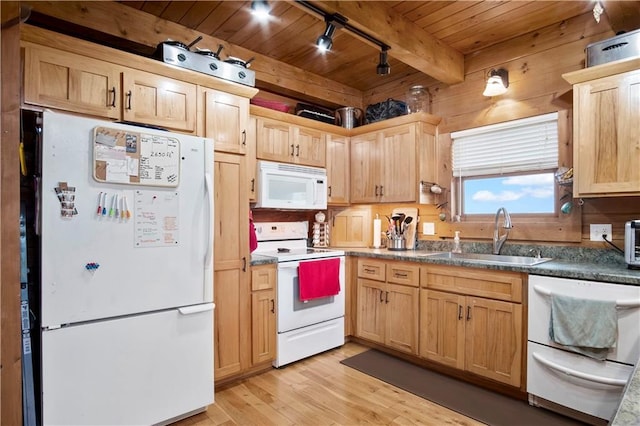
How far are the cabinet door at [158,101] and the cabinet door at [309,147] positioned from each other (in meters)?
1.10

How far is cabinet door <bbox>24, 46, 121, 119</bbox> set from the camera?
183 cm

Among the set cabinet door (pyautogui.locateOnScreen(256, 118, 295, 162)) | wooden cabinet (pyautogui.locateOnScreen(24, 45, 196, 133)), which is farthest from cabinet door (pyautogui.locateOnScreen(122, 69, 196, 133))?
cabinet door (pyautogui.locateOnScreen(256, 118, 295, 162))

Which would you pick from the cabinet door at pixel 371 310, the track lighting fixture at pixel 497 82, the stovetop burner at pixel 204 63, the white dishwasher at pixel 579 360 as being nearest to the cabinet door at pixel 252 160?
the stovetop burner at pixel 204 63

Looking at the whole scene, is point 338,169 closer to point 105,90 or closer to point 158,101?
point 158,101

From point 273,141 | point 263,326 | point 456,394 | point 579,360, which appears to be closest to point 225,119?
point 273,141

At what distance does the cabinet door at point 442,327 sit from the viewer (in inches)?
101

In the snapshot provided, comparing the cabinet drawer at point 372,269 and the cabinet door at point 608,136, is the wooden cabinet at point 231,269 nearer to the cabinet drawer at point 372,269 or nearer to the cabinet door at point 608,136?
the cabinet drawer at point 372,269

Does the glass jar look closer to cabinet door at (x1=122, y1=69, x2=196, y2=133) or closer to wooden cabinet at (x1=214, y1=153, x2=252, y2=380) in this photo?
wooden cabinet at (x1=214, y1=153, x2=252, y2=380)

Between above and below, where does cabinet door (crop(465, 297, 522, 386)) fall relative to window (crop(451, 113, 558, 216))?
below

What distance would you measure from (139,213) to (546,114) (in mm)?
2928

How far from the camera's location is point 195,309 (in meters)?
2.10

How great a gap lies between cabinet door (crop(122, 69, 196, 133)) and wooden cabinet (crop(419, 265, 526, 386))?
2057 millimetres

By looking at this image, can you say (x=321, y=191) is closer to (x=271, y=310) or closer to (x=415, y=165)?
(x=415, y=165)

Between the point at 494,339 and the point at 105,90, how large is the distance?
9.46 feet
